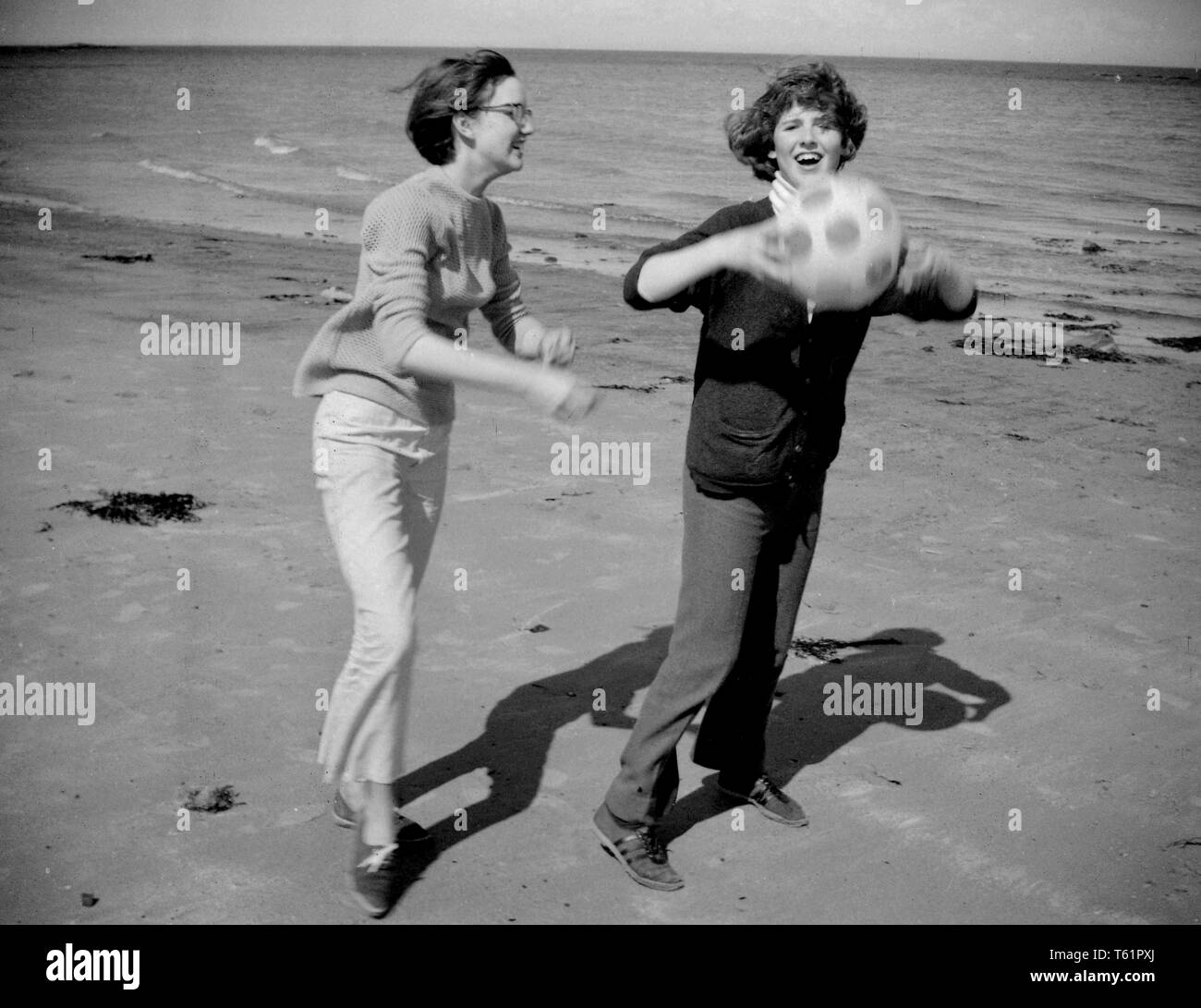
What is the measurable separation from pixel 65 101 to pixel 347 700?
Result: 4988 centimetres

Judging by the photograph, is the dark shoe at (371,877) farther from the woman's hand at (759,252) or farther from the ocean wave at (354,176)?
the ocean wave at (354,176)

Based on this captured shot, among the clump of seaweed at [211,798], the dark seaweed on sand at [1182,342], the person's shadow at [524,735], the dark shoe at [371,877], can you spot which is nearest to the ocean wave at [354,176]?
the dark seaweed on sand at [1182,342]

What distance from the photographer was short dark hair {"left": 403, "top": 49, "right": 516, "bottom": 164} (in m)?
3.02

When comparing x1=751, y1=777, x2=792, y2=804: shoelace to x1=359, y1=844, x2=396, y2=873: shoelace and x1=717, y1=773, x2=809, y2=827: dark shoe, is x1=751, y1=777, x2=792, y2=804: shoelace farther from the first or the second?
x1=359, y1=844, x2=396, y2=873: shoelace

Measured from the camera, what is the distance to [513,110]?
3.06 m

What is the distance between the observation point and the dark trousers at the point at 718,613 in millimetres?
3219

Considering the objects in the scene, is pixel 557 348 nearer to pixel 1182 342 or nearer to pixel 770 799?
pixel 770 799

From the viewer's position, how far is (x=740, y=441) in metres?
3.14

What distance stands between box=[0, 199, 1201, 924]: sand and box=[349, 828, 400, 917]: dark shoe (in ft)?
0.26

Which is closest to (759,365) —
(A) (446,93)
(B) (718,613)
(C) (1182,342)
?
(B) (718,613)

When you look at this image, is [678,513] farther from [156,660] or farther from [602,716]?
[156,660]

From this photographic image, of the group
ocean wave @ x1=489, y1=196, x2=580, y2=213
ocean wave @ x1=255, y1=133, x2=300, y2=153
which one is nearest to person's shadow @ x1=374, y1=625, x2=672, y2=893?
ocean wave @ x1=489, y1=196, x2=580, y2=213

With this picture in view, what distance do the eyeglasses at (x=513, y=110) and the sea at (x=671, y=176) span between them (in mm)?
677

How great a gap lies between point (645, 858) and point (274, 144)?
99.3ft
